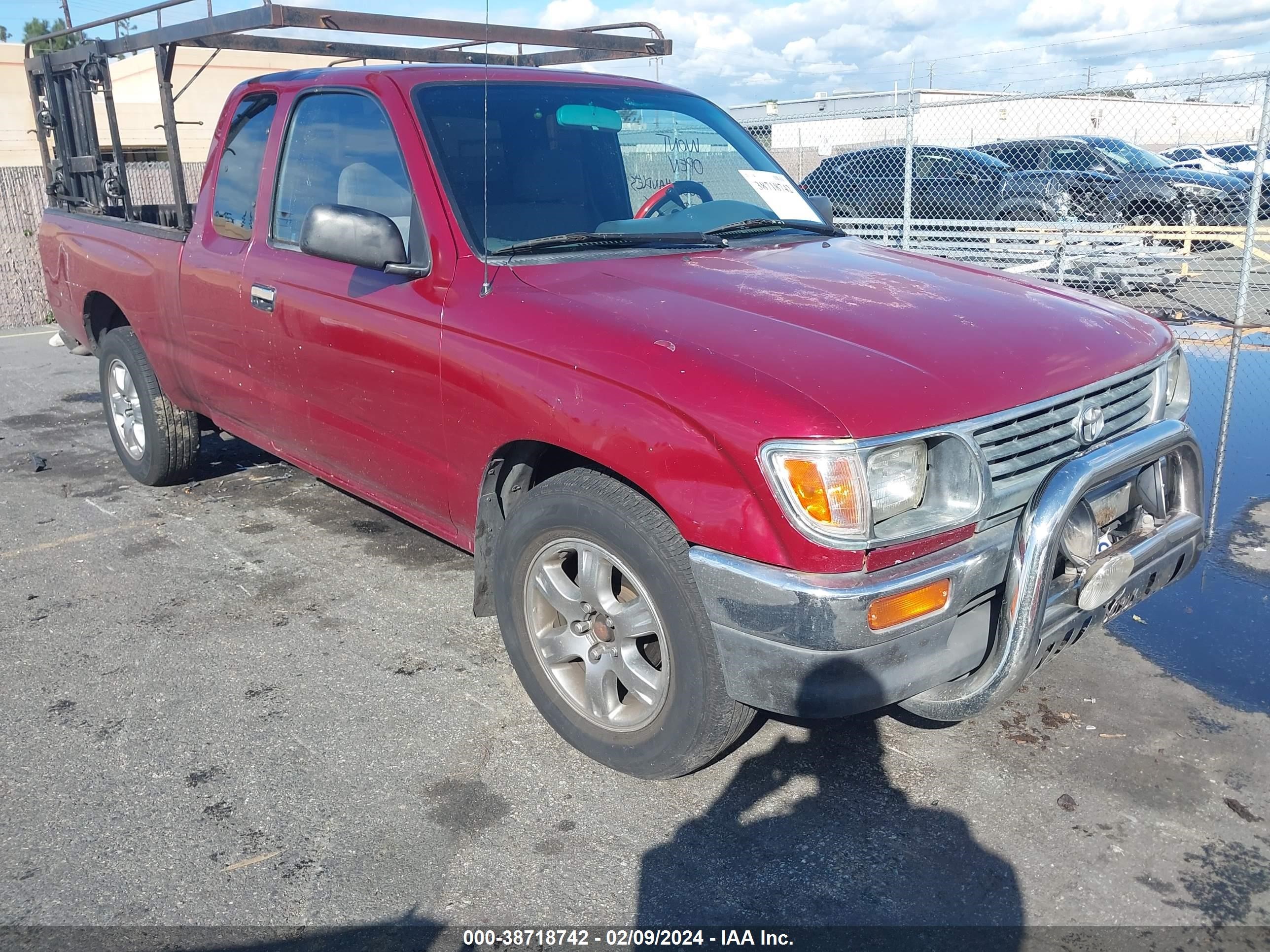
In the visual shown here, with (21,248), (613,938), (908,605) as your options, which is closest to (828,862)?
(613,938)

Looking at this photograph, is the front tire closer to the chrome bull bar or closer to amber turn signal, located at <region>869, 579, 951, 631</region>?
amber turn signal, located at <region>869, 579, 951, 631</region>

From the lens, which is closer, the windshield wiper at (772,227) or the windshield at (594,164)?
the windshield at (594,164)

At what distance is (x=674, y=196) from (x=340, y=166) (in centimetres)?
126

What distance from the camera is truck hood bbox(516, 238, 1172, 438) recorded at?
2541 mm

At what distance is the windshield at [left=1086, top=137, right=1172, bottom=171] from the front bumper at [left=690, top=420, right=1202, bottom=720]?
1542 centimetres

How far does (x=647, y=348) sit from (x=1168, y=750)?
203 centimetres

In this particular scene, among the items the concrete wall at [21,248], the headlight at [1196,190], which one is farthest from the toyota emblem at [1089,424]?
the headlight at [1196,190]

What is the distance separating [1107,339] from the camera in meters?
3.07

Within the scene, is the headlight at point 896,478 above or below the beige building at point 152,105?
below

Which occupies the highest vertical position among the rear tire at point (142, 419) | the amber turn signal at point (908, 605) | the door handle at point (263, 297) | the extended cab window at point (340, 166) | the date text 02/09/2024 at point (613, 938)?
the extended cab window at point (340, 166)

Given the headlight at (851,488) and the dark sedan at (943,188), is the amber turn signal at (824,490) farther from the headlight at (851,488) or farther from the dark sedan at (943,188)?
the dark sedan at (943,188)

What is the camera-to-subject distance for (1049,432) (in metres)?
2.77

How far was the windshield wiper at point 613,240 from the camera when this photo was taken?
3408 mm

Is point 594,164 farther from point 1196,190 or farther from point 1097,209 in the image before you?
point 1196,190
